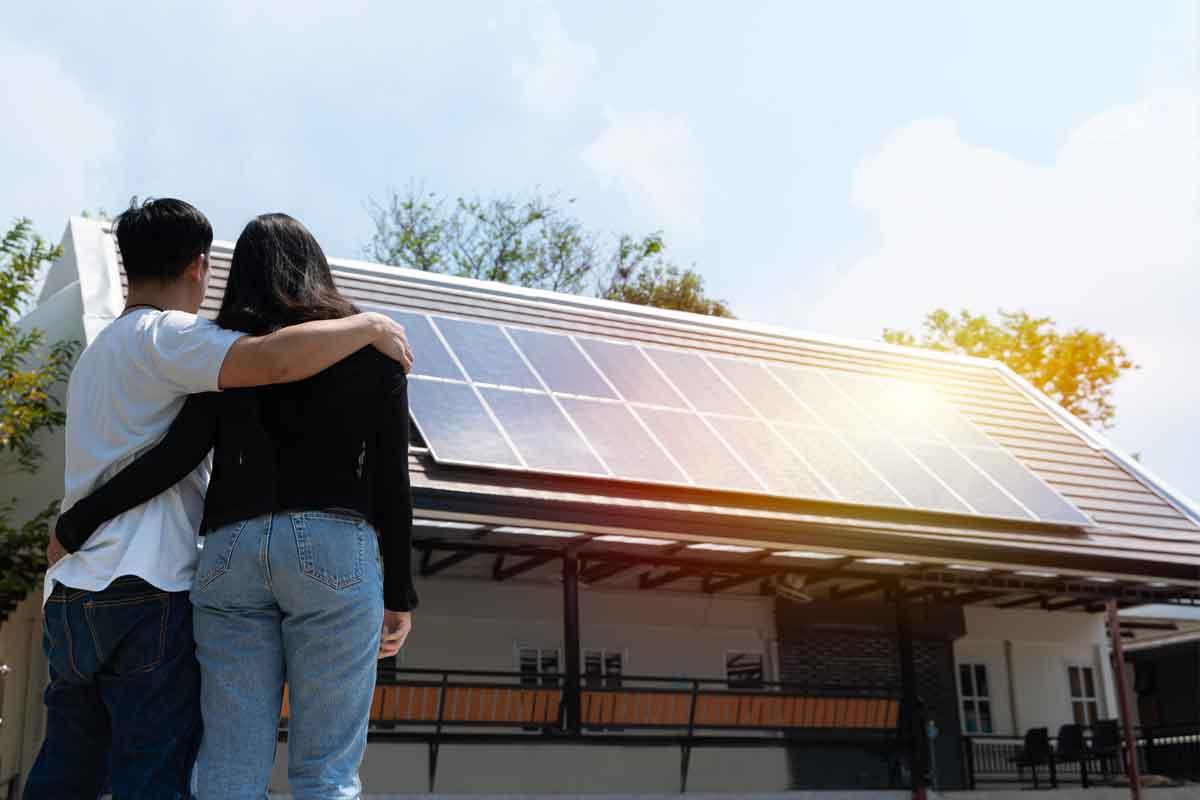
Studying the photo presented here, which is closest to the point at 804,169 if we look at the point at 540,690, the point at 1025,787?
the point at 1025,787

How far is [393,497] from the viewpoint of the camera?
3.19 meters

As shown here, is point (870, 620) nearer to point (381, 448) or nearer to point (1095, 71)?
point (1095, 71)

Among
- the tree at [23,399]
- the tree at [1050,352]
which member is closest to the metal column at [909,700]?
the tree at [23,399]

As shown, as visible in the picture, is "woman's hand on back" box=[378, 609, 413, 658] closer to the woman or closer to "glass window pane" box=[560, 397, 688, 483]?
the woman

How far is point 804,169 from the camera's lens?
25.9 meters

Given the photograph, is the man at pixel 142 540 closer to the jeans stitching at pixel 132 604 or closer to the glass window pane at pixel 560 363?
the jeans stitching at pixel 132 604

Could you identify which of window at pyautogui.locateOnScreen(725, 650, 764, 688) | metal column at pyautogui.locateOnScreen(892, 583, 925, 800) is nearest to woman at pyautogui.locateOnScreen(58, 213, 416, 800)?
metal column at pyautogui.locateOnScreen(892, 583, 925, 800)

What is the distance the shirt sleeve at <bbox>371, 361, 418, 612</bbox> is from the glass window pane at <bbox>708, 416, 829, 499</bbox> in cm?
921

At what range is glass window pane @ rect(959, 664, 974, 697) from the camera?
56.6ft

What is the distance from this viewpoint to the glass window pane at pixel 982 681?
57.2 feet

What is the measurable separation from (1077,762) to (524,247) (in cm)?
2378

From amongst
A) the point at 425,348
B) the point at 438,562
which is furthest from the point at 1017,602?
the point at 425,348

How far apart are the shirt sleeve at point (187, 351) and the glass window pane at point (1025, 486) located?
11.7m

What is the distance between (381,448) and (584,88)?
83.6ft
